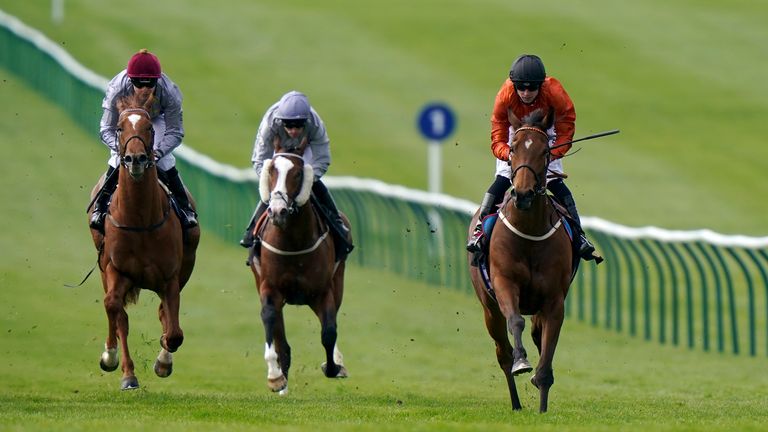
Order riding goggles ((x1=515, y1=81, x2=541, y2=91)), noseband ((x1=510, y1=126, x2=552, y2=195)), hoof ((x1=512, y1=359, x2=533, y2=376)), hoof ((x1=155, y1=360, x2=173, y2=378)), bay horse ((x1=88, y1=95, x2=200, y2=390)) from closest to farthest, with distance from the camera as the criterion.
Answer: hoof ((x1=512, y1=359, x2=533, y2=376)), noseband ((x1=510, y1=126, x2=552, y2=195)), riding goggles ((x1=515, y1=81, x2=541, y2=91)), bay horse ((x1=88, y1=95, x2=200, y2=390)), hoof ((x1=155, y1=360, x2=173, y2=378))

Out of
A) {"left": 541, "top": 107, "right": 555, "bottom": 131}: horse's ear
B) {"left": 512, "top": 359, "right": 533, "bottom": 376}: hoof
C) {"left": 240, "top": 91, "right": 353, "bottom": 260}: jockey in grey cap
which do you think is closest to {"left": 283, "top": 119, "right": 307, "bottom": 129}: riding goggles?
{"left": 240, "top": 91, "right": 353, "bottom": 260}: jockey in grey cap

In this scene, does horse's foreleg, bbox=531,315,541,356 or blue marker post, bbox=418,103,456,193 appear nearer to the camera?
horse's foreleg, bbox=531,315,541,356

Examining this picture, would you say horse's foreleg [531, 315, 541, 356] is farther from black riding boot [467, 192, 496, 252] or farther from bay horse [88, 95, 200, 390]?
bay horse [88, 95, 200, 390]

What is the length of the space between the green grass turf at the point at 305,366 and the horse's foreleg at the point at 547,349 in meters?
0.16

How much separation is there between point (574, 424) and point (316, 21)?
34621 mm

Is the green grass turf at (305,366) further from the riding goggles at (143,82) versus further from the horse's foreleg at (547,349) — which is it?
the riding goggles at (143,82)

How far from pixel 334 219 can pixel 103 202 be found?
5.31 ft

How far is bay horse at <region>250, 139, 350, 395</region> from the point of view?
39.8ft

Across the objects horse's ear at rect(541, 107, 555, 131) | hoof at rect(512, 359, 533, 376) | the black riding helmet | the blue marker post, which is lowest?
hoof at rect(512, 359, 533, 376)

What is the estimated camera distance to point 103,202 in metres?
12.6

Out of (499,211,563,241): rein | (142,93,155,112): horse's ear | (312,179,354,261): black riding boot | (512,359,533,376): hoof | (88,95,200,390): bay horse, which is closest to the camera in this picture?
(512,359,533,376): hoof

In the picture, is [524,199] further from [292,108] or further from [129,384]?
[129,384]

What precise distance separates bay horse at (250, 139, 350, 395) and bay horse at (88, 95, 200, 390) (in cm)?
63

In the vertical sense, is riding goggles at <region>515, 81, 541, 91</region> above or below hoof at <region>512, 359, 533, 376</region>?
above
